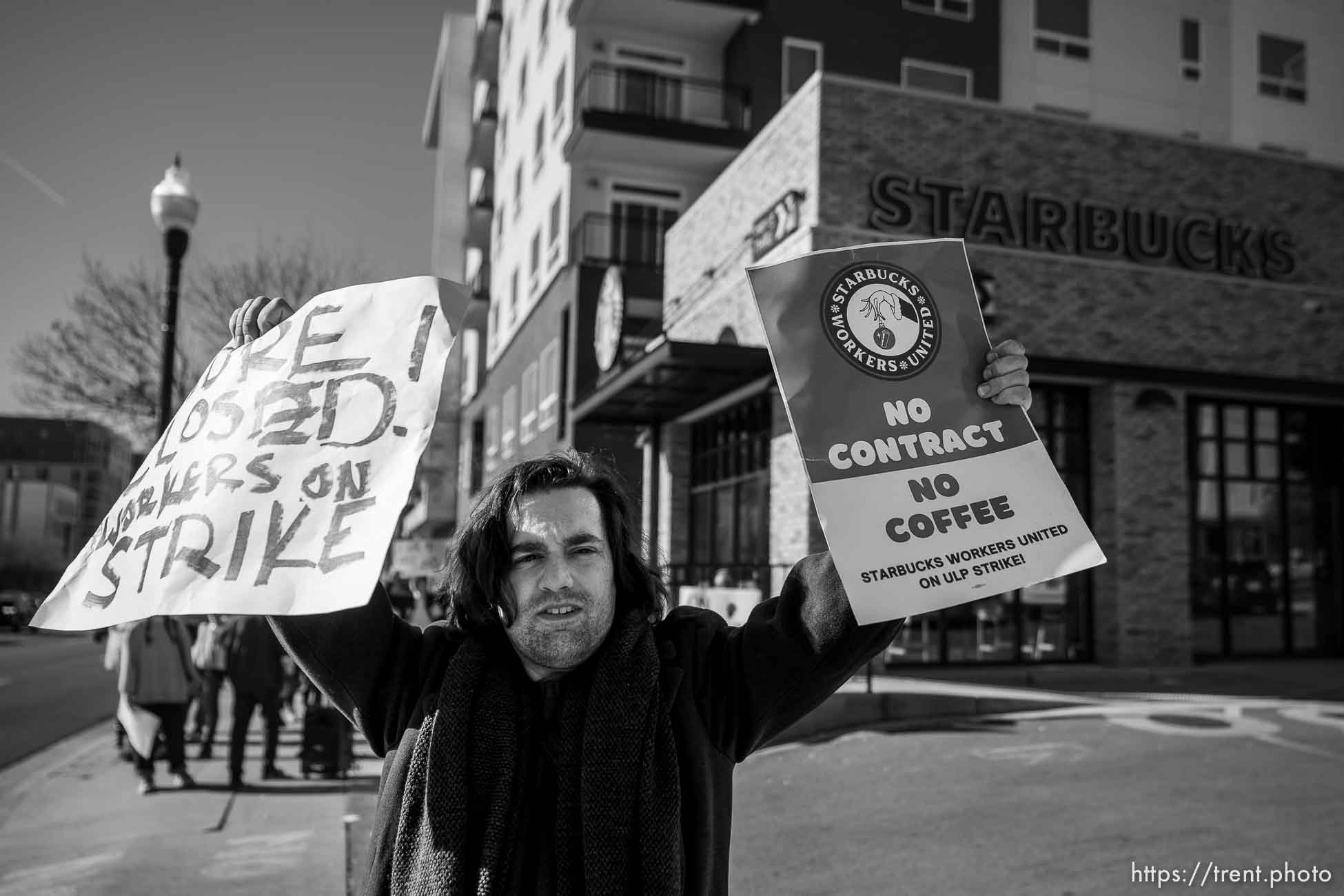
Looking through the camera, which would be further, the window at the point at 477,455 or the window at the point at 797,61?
the window at the point at 477,455

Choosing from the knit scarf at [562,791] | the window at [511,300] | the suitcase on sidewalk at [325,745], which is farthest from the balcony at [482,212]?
the knit scarf at [562,791]

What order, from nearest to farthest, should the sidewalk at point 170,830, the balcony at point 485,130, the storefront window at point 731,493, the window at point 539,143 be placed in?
the sidewalk at point 170,830
the storefront window at point 731,493
the window at point 539,143
the balcony at point 485,130

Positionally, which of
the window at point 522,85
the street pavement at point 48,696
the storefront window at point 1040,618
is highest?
the window at point 522,85

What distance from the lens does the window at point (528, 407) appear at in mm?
24250

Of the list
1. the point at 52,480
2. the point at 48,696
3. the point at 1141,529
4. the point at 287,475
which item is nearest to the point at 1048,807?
the point at 287,475

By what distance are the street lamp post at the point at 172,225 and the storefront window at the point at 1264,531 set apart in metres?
12.4

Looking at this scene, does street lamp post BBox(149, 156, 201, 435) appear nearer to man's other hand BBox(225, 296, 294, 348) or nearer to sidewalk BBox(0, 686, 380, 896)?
sidewalk BBox(0, 686, 380, 896)

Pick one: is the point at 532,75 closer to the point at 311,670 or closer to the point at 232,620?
the point at 232,620

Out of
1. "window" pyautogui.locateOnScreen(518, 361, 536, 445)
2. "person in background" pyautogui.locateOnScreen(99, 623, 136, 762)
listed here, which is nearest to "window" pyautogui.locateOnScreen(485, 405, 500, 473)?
"window" pyautogui.locateOnScreen(518, 361, 536, 445)

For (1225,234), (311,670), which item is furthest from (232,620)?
(1225,234)

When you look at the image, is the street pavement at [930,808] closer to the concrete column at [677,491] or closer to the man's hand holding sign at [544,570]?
the man's hand holding sign at [544,570]

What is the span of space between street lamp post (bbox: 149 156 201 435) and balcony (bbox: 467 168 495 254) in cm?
2467

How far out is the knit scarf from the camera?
6.45 ft

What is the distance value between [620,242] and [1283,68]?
16.0m
